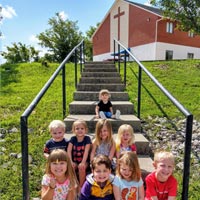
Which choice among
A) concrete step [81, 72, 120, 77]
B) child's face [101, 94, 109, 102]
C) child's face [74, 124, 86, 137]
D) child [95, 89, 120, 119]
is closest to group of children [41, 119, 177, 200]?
child's face [74, 124, 86, 137]

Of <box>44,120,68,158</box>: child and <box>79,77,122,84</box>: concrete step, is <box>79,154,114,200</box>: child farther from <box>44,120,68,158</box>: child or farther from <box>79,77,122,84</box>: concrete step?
<box>79,77,122,84</box>: concrete step

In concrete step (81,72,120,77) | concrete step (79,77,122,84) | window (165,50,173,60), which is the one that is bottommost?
concrete step (79,77,122,84)

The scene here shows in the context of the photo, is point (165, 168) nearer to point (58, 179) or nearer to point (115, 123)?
point (58, 179)

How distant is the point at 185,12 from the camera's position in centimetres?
1210

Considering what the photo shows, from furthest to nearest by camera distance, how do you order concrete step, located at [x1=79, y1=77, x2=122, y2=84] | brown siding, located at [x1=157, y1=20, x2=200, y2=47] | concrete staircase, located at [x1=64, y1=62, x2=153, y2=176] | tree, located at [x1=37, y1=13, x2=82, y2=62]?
tree, located at [x1=37, y1=13, x2=82, y2=62]
brown siding, located at [x1=157, y1=20, x2=200, y2=47]
concrete step, located at [x1=79, y1=77, x2=122, y2=84]
concrete staircase, located at [x1=64, y1=62, x2=153, y2=176]

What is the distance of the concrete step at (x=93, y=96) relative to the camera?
5.20 metres

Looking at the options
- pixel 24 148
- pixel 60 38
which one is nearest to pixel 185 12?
pixel 24 148

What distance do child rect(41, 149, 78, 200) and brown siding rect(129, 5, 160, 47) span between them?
18.3 metres

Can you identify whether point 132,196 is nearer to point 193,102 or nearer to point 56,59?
point 193,102

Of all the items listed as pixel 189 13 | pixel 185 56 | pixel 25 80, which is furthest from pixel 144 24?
pixel 25 80

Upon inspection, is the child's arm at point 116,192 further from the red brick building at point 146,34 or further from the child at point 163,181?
the red brick building at point 146,34

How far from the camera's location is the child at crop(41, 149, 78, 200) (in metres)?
2.35

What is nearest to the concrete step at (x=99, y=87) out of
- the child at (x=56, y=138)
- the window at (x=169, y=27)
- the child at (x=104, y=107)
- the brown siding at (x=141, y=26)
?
the child at (x=104, y=107)

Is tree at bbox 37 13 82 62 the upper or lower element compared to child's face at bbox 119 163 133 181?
upper
